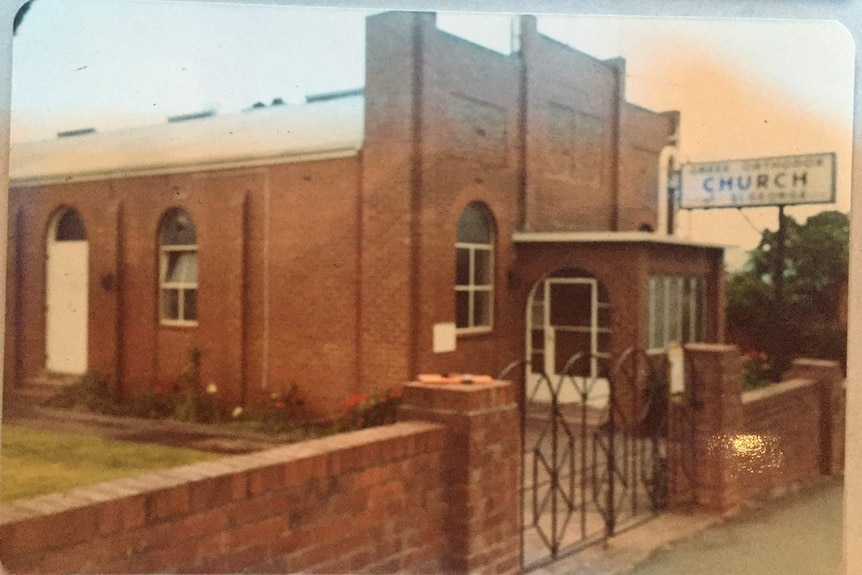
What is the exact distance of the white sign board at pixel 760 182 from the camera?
9.61 ft

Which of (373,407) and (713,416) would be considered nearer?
(373,407)

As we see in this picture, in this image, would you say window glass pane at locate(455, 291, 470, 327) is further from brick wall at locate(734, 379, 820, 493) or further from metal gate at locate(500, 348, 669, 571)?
brick wall at locate(734, 379, 820, 493)

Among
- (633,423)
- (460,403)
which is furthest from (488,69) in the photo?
(633,423)

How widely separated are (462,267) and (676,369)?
6.37 ft

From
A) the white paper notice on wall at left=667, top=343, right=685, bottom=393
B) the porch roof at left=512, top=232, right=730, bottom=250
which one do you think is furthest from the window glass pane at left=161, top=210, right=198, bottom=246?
the white paper notice on wall at left=667, top=343, right=685, bottom=393

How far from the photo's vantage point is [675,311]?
5.68 m

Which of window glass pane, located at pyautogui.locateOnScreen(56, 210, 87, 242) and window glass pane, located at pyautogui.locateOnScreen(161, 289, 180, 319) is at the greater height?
window glass pane, located at pyautogui.locateOnScreen(56, 210, 87, 242)

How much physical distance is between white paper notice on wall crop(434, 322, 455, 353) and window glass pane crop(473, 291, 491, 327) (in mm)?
153

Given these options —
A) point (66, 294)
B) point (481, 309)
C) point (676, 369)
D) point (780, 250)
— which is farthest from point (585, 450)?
point (66, 294)

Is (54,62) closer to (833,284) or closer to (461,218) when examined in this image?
(461,218)

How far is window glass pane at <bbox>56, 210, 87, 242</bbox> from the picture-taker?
274cm

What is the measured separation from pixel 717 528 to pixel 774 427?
671 mm

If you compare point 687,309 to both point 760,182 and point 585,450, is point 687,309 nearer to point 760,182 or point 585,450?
point 585,450

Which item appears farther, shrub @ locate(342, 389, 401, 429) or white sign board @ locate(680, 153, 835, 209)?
shrub @ locate(342, 389, 401, 429)
